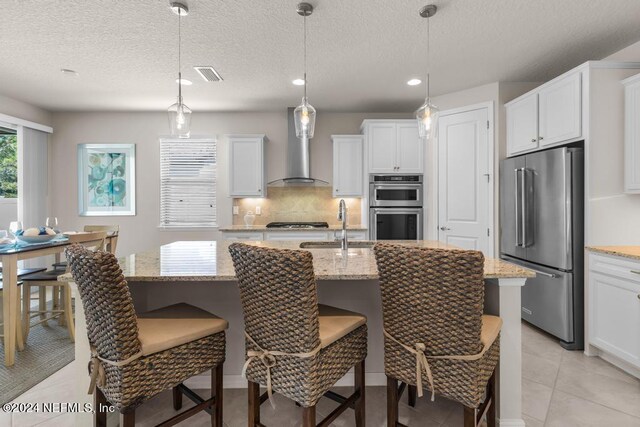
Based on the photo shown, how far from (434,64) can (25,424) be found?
4077mm

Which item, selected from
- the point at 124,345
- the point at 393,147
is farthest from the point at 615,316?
the point at 124,345

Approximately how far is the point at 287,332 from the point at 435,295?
59cm

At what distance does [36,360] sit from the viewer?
2.48 meters

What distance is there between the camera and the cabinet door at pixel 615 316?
216 centimetres

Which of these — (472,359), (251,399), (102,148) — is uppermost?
(102,148)

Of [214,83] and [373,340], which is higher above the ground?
[214,83]

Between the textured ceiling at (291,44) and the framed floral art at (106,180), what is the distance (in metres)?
1.03

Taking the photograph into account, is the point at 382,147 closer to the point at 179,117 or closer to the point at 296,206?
the point at 296,206

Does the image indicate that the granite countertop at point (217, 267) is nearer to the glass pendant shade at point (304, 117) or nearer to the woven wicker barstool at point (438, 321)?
the woven wicker barstool at point (438, 321)

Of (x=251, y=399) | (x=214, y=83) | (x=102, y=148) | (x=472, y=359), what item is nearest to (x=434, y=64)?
(x=214, y=83)

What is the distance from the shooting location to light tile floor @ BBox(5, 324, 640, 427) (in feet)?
5.76

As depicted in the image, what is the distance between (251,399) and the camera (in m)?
1.42

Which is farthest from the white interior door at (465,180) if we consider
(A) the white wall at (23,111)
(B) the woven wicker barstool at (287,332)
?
(A) the white wall at (23,111)

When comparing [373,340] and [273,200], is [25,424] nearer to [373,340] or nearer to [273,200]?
[373,340]
